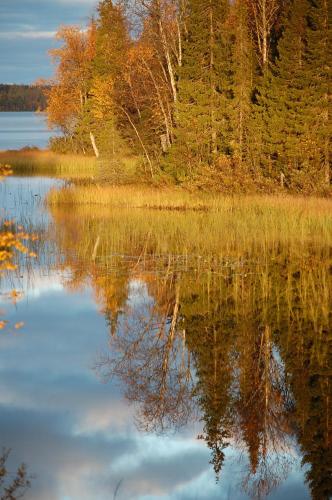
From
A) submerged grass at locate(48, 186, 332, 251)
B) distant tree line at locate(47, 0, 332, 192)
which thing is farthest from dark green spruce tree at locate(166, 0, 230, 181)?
submerged grass at locate(48, 186, 332, 251)

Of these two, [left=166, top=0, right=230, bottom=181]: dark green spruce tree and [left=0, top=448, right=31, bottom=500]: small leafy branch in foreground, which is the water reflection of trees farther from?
[left=166, top=0, right=230, bottom=181]: dark green spruce tree

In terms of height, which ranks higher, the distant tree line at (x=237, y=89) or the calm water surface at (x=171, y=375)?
the distant tree line at (x=237, y=89)

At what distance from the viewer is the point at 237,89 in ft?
113

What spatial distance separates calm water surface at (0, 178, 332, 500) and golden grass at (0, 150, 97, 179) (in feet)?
98.8

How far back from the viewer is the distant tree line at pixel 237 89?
105 ft

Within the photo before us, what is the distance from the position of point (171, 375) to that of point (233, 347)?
1.18m

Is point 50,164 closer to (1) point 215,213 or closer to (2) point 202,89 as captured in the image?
(2) point 202,89

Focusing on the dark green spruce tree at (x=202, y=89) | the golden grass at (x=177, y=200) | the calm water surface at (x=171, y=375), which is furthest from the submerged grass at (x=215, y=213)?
the dark green spruce tree at (x=202, y=89)

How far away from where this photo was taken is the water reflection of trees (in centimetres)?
905

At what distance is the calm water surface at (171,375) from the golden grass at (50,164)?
30.1m

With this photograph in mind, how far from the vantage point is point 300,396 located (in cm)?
1012

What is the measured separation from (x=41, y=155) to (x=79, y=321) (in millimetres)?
45454

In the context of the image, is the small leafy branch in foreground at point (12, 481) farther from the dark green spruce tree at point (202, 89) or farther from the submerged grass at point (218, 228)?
the dark green spruce tree at point (202, 89)

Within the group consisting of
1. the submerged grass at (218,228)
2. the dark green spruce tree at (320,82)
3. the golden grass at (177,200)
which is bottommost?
the submerged grass at (218,228)
